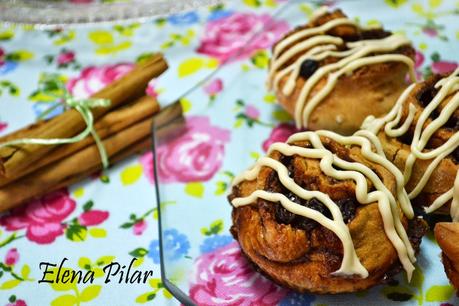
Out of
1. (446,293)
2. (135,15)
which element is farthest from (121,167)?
(446,293)

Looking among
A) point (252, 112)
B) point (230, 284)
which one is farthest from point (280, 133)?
point (230, 284)

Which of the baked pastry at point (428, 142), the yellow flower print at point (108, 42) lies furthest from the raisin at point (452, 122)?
the yellow flower print at point (108, 42)

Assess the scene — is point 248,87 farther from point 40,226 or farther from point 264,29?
point 40,226

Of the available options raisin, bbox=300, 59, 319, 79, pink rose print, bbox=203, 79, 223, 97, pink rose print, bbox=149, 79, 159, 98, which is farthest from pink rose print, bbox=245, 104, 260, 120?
pink rose print, bbox=149, 79, 159, 98

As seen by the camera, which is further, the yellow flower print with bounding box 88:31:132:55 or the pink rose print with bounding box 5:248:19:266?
the yellow flower print with bounding box 88:31:132:55

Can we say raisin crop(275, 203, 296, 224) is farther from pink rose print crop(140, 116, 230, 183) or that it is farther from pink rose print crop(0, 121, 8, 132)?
pink rose print crop(0, 121, 8, 132)

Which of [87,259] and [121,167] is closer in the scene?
[87,259]

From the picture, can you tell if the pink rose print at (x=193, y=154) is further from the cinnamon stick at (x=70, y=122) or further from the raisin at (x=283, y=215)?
the raisin at (x=283, y=215)

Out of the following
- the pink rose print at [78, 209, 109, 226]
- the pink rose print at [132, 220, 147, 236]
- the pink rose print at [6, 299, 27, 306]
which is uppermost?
the pink rose print at [78, 209, 109, 226]
